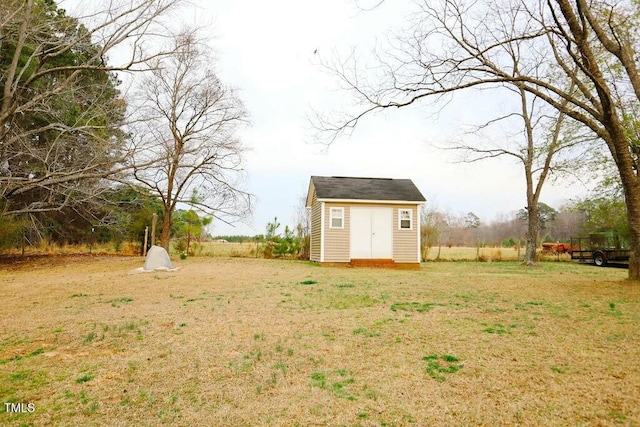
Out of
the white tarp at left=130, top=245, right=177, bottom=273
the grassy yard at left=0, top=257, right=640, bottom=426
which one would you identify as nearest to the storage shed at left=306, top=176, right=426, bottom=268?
the white tarp at left=130, top=245, right=177, bottom=273

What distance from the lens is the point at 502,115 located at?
1548cm

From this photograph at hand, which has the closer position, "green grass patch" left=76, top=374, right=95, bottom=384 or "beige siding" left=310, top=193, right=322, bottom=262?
"green grass patch" left=76, top=374, right=95, bottom=384

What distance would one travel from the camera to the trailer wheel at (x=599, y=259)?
→ 2077cm

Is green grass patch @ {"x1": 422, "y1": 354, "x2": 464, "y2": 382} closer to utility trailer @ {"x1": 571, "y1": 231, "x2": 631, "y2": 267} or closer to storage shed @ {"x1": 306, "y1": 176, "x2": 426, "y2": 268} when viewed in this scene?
storage shed @ {"x1": 306, "y1": 176, "x2": 426, "y2": 268}

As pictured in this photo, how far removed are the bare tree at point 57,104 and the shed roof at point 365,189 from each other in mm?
8067

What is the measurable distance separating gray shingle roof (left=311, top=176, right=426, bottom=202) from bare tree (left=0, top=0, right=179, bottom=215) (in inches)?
319

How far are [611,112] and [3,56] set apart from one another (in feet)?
63.5

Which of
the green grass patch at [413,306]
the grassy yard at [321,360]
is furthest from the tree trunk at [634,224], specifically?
the green grass patch at [413,306]

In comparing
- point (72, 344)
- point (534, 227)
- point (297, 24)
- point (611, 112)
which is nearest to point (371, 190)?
point (534, 227)

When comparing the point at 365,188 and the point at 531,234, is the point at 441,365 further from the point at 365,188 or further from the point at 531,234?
the point at 531,234

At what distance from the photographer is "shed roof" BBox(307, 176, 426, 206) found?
679 inches

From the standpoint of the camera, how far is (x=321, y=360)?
4168 millimetres

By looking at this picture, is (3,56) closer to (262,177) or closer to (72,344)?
(262,177)

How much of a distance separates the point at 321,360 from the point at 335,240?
506 inches
